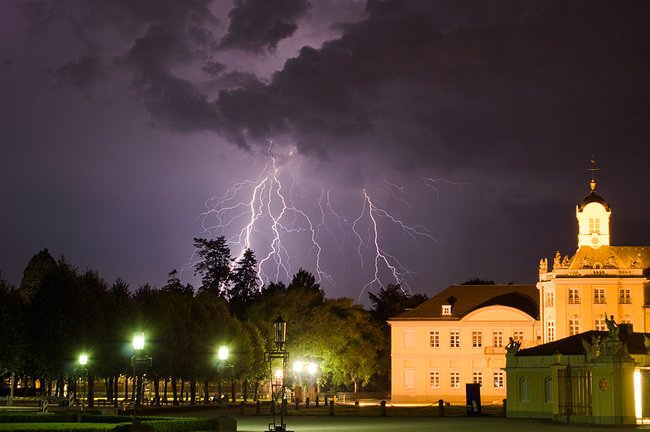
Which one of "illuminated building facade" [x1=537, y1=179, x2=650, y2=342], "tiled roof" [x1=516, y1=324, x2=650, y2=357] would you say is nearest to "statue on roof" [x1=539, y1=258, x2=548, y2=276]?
"illuminated building facade" [x1=537, y1=179, x2=650, y2=342]

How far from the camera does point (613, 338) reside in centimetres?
4794

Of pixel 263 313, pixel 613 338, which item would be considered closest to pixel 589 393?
pixel 613 338

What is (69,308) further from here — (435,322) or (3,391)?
(435,322)

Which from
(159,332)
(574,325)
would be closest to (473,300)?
(574,325)

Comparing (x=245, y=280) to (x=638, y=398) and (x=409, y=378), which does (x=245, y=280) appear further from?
(x=638, y=398)

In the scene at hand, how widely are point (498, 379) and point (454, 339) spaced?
5510 millimetres

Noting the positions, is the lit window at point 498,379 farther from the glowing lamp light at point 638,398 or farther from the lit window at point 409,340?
the glowing lamp light at point 638,398

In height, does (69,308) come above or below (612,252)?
below

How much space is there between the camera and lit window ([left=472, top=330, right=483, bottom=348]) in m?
95.9

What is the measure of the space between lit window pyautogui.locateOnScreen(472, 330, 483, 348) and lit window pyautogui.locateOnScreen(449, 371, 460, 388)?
3.10m

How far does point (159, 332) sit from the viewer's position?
73875 mm

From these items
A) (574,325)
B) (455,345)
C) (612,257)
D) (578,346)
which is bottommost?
(578,346)

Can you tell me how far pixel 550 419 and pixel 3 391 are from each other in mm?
45601

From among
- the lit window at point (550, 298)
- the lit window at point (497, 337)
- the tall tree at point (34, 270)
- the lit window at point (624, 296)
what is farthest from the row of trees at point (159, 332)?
the lit window at point (624, 296)
